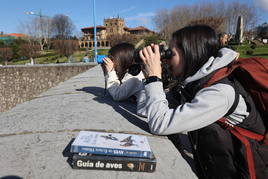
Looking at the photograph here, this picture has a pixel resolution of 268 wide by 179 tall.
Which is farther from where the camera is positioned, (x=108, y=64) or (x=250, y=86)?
(x=108, y=64)

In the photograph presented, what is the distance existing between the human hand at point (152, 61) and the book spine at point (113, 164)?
2.75 ft

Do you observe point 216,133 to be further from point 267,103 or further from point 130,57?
point 130,57

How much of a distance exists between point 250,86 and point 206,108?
0.36 m

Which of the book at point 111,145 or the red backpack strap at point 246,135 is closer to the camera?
the book at point 111,145

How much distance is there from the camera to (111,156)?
1.16 m

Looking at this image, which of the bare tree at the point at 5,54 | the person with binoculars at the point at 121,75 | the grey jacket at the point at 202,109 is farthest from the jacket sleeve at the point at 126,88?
the bare tree at the point at 5,54

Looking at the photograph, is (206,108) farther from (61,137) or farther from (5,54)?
(5,54)

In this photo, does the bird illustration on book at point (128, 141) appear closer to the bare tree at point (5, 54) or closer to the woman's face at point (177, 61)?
the woman's face at point (177, 61)

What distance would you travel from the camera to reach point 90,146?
117 cm

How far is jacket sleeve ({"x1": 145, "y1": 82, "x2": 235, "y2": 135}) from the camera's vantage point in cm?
144

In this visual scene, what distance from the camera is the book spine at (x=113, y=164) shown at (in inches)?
43.8

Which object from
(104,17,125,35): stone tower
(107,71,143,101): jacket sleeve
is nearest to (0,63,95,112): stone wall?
(107,71,143,101): jacket sleeve

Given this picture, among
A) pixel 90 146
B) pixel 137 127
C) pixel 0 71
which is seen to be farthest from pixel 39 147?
pixel 0 71

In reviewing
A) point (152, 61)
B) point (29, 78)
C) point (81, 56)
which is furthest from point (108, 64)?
point (81, 56)
